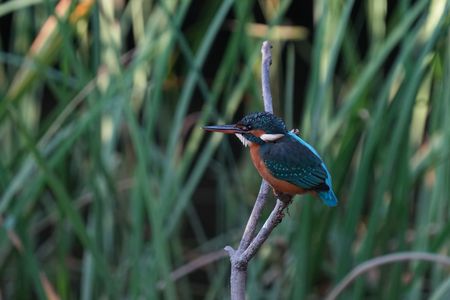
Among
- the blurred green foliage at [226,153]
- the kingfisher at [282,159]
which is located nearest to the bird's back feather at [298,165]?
the kingfisher at [282,159]

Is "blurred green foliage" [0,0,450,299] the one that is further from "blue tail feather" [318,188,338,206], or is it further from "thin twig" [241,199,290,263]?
"thin twig" [241,199,290,263]

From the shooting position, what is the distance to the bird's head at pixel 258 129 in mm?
983

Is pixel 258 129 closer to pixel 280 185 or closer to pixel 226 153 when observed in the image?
pixel 280 185

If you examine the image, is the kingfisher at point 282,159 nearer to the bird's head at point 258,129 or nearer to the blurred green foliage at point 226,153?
the bird's head at point 258,129

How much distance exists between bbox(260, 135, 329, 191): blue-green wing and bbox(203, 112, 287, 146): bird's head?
0.01 meters

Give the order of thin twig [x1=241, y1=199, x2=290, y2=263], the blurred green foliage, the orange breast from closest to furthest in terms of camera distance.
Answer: thin twig [x1=241, y1=199, x2=290, y2=263]
the orange breast
the blurred green foliage

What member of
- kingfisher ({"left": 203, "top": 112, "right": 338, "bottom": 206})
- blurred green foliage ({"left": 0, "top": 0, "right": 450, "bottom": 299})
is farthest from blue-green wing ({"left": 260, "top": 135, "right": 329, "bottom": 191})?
blurred green foliage ({"left": 0, "top": 0, "right": 450, "bottom": 299})

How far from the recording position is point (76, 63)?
157 centimetres

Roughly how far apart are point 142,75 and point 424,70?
32.8 inches

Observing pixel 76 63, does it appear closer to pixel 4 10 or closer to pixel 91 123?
pixel 91 123

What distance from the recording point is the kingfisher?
98 cm

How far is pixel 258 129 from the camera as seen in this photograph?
100 cm

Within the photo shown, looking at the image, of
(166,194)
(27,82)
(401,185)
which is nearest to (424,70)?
(401,185)

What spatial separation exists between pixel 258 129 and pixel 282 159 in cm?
4
